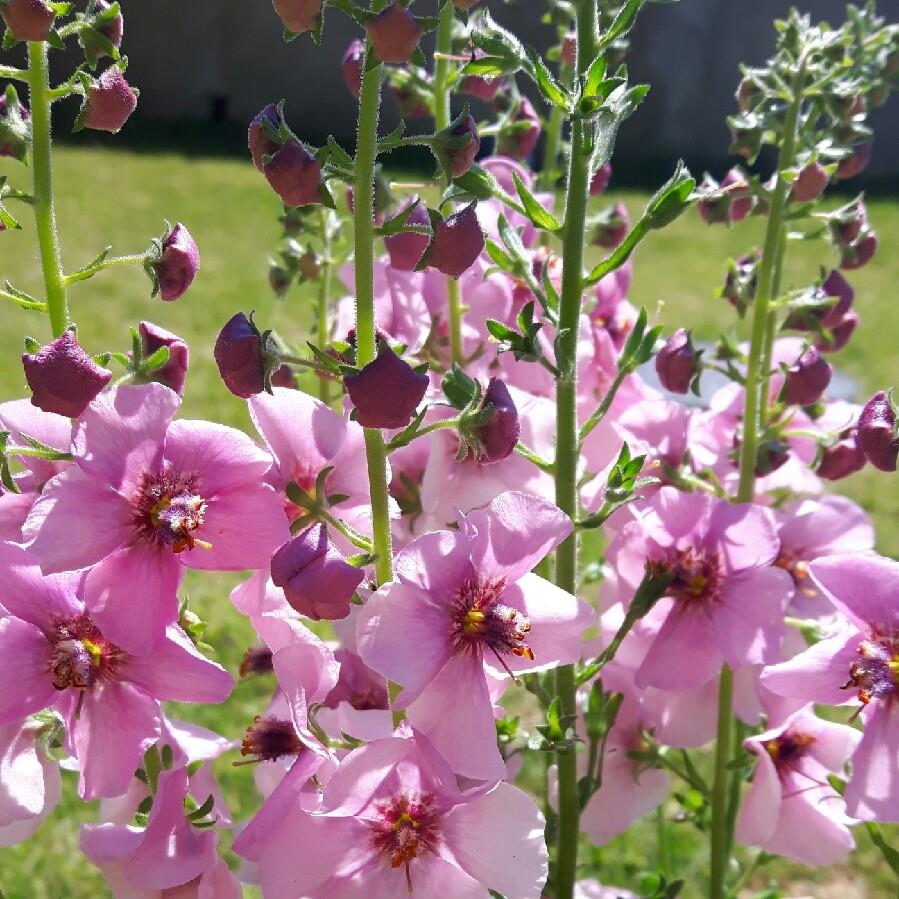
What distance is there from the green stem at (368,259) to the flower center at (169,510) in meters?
0.10

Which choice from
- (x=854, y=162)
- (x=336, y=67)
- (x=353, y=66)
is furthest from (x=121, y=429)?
(x=336, y=67)

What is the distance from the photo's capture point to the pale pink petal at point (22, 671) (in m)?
0.69

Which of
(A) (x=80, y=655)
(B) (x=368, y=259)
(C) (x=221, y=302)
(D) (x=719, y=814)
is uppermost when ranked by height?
(B) (x=368, y=259)

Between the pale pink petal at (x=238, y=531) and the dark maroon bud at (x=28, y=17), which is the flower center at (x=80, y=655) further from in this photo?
the dark maroon bud at (x=28, y=17)

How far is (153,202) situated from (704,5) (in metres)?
4.06

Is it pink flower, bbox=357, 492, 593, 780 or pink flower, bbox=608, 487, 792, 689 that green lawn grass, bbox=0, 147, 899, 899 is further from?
pink flower, bbox=357, 492, 593, 780

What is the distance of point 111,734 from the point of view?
0.71 meters

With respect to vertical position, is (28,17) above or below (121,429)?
above

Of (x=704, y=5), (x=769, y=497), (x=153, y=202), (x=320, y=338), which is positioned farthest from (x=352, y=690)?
(x=704, y=5)

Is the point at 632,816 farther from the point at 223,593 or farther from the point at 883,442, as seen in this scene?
the point at 223,593

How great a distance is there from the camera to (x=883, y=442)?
779 millimetres

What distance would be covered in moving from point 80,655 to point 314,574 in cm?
17

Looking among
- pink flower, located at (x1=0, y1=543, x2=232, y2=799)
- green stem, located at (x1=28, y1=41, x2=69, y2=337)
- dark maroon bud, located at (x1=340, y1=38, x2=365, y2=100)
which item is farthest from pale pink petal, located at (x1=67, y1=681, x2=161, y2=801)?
dark maroon bud, located at (x1=340, y1=38, x2=365, y2=100)

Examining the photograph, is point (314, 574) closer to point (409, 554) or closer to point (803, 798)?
point (409, 554)
